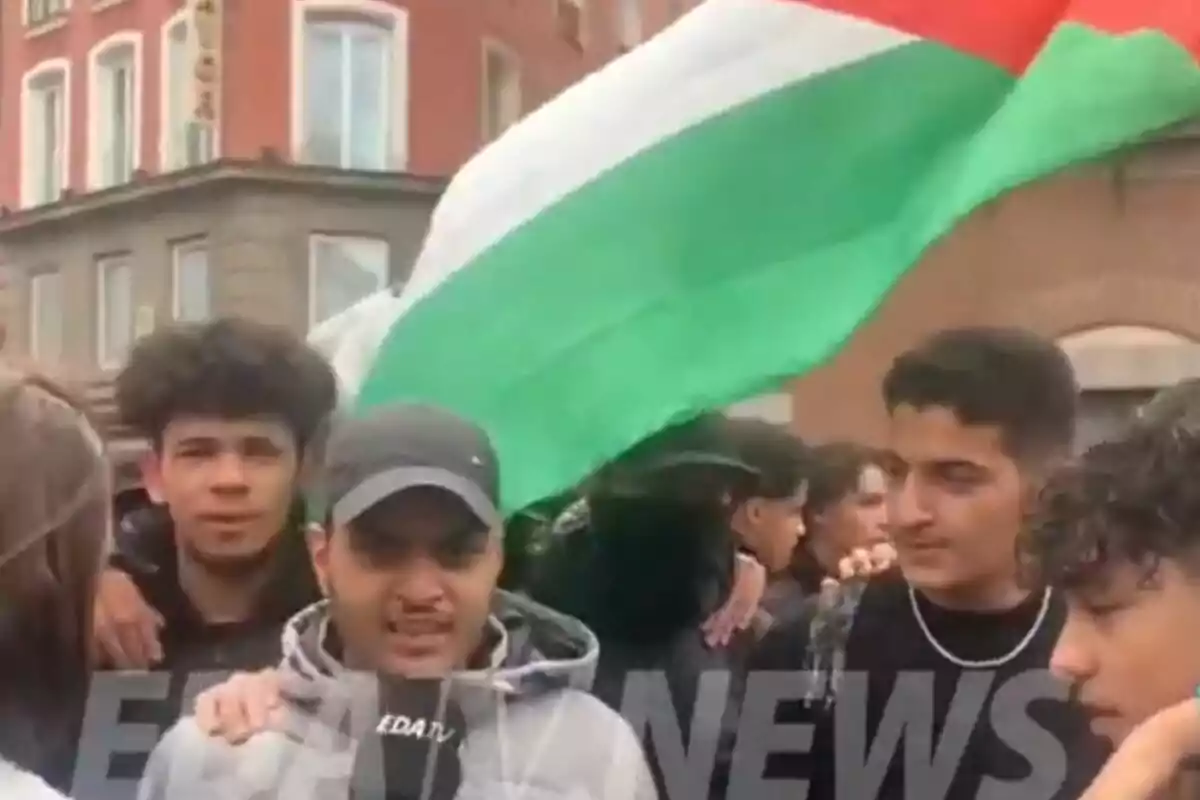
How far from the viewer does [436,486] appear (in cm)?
144

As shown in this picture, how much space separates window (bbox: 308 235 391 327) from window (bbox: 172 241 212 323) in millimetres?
121

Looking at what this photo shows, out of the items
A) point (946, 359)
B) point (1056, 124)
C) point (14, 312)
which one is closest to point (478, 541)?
point (946, 359)

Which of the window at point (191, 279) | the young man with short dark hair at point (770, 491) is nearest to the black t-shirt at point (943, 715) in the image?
the young man with short dark hair at point (770, 491)

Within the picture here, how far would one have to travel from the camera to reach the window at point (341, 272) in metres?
2.12

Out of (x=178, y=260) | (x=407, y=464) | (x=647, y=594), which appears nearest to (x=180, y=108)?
(x=178, y=260)

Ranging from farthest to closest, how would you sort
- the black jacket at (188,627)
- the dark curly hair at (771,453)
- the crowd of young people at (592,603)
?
the dark curly hair at (771,453)
the black jacket at (188,627)
the crowd of young people at (592,603)

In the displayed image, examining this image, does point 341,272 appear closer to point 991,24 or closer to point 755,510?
point 755,510

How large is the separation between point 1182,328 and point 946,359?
13.9 inches

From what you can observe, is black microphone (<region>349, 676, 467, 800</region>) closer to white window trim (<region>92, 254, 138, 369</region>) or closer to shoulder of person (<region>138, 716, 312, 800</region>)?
shoulder of person (<region>138, 716, 312, 800</region>)

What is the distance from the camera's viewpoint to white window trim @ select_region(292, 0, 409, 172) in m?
2.24

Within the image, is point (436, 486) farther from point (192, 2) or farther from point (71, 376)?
point (192, 2)

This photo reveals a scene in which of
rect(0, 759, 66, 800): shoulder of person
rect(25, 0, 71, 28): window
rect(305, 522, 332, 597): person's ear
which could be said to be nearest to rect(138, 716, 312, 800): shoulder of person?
rect(305, 522, 332, 597): person's ear

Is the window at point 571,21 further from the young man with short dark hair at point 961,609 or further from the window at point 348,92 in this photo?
the young man with short dark hair at point 961,609

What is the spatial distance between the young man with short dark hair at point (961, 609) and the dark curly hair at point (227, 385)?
1.74 feet
